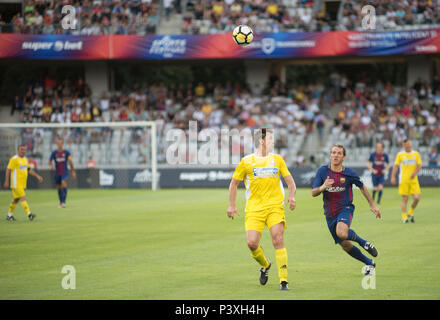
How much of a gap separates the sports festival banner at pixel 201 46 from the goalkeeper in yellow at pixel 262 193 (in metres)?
28.8

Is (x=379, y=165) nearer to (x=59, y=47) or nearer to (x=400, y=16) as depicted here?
(x=400, y=16)

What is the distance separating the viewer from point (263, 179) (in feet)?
32.6

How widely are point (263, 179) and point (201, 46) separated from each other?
97.6 ft

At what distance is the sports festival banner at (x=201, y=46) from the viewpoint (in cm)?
3797

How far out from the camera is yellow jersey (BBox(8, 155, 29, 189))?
2003 cm

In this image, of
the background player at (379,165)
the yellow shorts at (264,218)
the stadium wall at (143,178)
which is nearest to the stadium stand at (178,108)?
the stadium wall at (143,178)

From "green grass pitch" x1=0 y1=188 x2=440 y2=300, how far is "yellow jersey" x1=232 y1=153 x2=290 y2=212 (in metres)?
1.19

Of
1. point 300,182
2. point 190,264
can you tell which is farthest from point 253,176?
point 300,182

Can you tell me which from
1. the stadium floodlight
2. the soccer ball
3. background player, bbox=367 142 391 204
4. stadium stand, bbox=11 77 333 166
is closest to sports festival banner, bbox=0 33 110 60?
stadium stand, bbox=11 77 333 166

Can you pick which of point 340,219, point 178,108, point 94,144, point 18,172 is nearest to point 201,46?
point 178,108

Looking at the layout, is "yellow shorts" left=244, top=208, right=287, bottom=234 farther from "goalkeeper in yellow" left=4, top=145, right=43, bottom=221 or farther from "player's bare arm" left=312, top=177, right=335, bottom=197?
"goalkeeper in yellow" left=4, top=145, right=43, bottom=221

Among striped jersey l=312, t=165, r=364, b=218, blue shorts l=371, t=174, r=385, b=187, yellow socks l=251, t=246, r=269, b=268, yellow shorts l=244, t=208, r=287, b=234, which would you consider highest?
striped jersey l=312, t=165, r=364, b=218

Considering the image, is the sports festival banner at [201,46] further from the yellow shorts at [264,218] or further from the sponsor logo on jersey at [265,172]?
the yellow shorts at [264,218]
